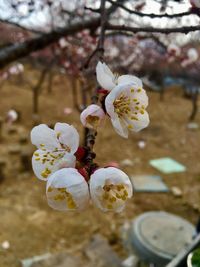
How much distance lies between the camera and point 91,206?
439 cm

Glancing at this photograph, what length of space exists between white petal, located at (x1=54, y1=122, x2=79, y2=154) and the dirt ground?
46 cm

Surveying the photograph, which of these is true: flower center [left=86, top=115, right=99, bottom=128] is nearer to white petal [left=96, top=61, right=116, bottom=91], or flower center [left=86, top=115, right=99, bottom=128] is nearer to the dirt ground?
white petal [left=96, top=61, right=116, bottom=91]

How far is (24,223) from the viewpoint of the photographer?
400 cm

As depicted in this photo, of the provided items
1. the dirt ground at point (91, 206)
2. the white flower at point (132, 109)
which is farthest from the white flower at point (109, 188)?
the dirt ground at point (91, 206)

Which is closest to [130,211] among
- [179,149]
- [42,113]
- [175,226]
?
[175,226]

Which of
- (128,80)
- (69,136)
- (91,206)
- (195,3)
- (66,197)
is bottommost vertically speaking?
(91,206)

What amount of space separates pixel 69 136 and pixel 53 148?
7 centimetres

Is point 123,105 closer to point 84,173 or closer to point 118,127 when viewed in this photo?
point 118,127

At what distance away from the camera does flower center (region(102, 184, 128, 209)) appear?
0.73 meters

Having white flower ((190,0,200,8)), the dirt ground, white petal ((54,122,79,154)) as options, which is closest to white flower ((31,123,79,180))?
white petal ((54,122,79,154))

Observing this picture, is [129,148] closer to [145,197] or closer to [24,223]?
[145,197]

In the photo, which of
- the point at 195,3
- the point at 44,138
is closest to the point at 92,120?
the point at 44,138

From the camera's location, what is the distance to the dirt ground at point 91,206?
12.3 ft

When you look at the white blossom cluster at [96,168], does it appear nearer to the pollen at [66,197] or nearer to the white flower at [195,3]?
the pollen at [66,197]
